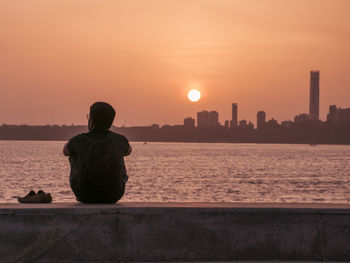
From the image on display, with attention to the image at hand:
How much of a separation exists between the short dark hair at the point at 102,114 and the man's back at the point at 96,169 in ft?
0.93

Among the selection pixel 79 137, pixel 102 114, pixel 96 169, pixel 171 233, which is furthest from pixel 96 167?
pixel 171 233

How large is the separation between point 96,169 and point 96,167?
2cm

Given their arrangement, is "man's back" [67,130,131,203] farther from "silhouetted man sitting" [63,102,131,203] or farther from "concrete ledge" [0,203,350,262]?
"concrete ledge" [0,203,350,262]

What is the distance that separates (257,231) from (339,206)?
3.55 ft

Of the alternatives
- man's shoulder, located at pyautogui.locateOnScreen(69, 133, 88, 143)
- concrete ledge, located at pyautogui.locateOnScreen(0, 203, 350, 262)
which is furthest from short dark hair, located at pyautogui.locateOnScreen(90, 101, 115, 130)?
concrete ledge, located at pyautogui.locateOnScreen(0, 203, 350, 262)

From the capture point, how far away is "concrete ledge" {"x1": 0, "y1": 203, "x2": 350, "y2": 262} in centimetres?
733

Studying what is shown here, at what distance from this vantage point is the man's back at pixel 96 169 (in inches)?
323

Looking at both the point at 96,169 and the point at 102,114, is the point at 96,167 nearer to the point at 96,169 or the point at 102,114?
the point at 96,169

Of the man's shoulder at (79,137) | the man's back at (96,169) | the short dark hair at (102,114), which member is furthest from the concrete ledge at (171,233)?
the short dark hair at (102,114)

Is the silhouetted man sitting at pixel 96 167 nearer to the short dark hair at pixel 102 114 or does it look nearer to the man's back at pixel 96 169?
the man's back at pixel 96 169

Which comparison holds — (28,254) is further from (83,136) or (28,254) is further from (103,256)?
(83,136)

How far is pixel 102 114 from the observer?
8.62 metres

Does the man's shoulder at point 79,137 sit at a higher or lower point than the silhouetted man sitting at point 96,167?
higher

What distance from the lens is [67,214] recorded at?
738 centimetres
